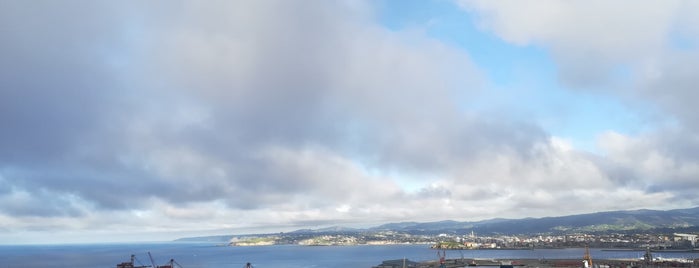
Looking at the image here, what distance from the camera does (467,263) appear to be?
146 m

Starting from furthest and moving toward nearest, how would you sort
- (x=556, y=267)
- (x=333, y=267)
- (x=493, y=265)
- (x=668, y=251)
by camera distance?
(x=668, y=251) < (x=333, y=267) < (x=493, y=265) < (x=556, y=267)

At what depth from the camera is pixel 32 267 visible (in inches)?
7830

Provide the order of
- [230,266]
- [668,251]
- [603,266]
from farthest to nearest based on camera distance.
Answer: [668,251] → [230,266] → [603,266]

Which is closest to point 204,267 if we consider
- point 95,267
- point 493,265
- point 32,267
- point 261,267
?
point 261,267

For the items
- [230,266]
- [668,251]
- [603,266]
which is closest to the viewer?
[603,266]

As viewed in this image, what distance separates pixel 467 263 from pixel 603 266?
41.8m

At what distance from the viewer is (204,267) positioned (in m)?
173

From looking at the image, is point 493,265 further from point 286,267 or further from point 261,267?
point 261,267

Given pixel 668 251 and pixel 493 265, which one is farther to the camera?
pixel 668 251

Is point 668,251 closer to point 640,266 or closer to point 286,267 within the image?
point 640,266

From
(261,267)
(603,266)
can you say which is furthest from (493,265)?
(261,267)

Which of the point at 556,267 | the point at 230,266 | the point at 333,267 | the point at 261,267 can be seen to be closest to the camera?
the point at 556,267

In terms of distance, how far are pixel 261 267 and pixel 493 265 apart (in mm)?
74329

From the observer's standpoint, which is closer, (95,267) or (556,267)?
(556,267)
